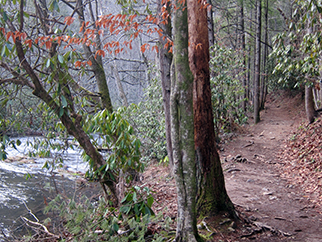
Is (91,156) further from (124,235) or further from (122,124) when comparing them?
(124,235)

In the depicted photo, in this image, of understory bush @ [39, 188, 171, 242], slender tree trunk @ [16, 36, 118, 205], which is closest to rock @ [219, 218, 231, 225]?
understory bush @ [39, 188, 171, 242]

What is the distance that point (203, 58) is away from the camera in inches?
177

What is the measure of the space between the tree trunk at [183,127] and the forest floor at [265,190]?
2.52ft

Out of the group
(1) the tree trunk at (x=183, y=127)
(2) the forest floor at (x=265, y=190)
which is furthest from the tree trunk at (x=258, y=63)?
(1) the tree trunk at (x=183, y=127)

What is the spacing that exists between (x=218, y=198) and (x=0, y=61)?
3884 mm

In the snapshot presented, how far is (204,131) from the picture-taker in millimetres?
4160

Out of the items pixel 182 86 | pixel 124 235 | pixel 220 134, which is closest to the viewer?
pixel 182 86

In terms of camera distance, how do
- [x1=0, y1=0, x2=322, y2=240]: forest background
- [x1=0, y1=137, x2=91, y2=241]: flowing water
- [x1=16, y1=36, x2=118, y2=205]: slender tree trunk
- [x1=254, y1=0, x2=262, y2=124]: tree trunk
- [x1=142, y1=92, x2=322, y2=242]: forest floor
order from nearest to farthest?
[x1=0, y1=0, x2=322, y2=240]: forest background
[x1=142, y1=92, x2=322, y2=242]: forest floor
[x1=16, y1=36, x2=118, y2=205]: slender tree trunk
[x1=0, y1=137, x2=91, y2=241]: flowing water
[x1=254, y1=0, x2=262, y2=124]: tree trunk

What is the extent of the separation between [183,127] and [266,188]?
4.16 meters

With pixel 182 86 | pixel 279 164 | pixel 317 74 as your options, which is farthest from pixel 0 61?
pixel 317 74

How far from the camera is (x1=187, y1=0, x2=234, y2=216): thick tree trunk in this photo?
156 inches

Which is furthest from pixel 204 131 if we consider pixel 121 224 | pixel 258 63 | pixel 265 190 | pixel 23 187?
pixel 258 63

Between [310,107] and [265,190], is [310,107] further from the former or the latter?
[265,190]

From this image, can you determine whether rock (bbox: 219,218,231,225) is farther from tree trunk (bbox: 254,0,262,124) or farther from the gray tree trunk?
tree trunk (bbox: 254,0,262,124)
